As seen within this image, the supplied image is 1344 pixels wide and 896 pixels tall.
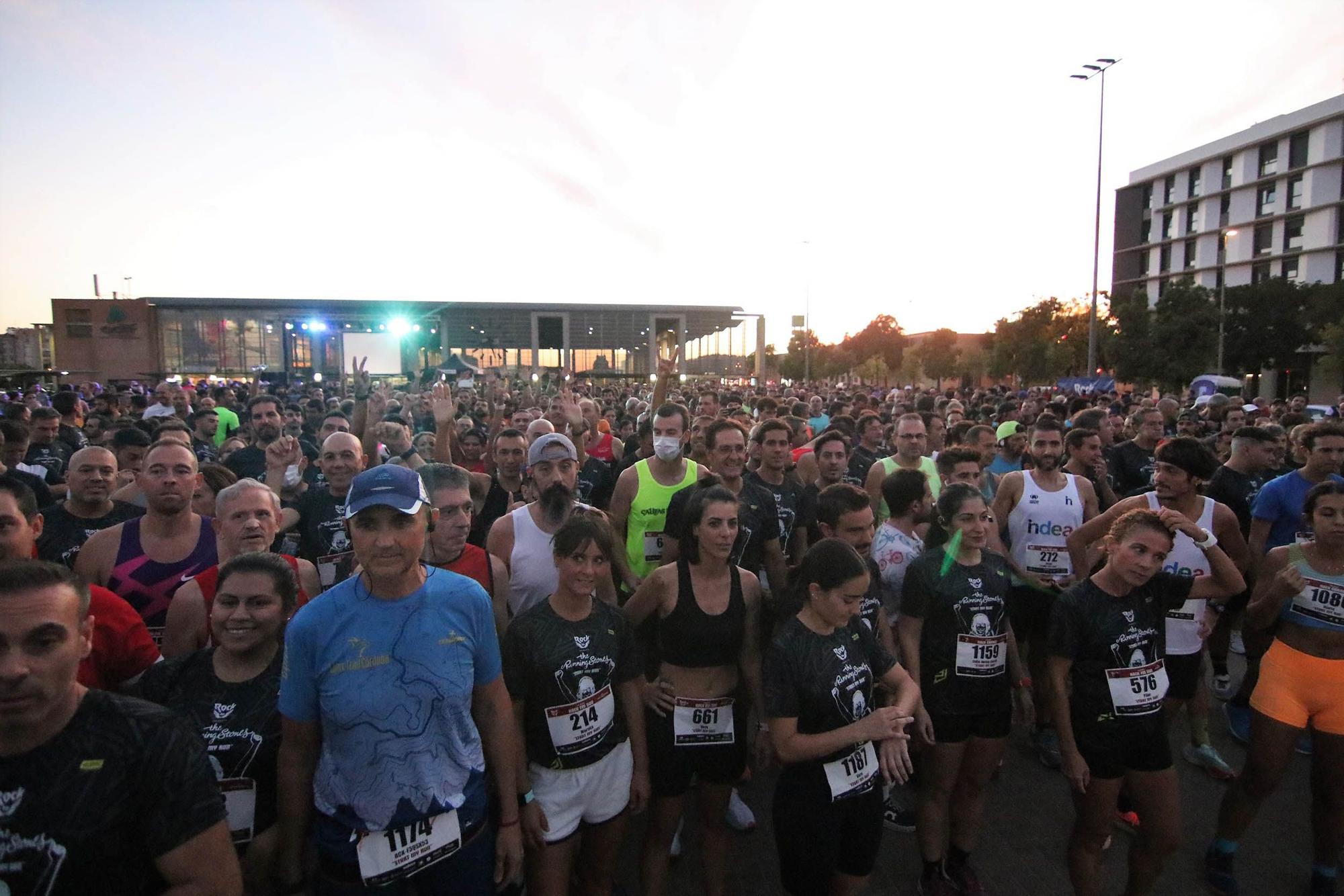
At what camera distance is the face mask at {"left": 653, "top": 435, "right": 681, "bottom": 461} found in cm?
443

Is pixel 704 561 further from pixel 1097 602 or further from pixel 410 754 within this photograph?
pixel 1097 602

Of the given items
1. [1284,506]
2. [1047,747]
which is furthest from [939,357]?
[1047,747]

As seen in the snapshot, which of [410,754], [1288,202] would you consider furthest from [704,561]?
[1288,202]

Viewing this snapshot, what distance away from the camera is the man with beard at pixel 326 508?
4.28 metres

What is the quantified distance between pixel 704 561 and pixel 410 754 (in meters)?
1.48

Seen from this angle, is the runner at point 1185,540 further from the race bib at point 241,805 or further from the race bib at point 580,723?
the race bib at point 241,805

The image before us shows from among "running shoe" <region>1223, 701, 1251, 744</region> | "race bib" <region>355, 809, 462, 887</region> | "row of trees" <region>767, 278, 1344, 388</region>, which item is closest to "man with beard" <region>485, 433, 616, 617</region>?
"race bib" <region>355, 809, 462, 887</region>

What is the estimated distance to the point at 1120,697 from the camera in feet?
9.89

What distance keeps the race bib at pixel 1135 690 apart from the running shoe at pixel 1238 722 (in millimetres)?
2432

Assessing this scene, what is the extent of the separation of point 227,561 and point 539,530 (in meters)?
1.38

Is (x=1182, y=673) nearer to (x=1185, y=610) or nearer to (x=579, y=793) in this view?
(x=1185, y=610)

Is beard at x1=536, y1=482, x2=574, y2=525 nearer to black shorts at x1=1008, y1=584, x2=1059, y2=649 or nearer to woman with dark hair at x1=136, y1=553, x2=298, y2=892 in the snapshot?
woman with dark hair at x1=136, y1=553, x2=298, y2=892

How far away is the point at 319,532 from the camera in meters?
4.32

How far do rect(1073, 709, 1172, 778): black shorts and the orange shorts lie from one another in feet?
2.47
